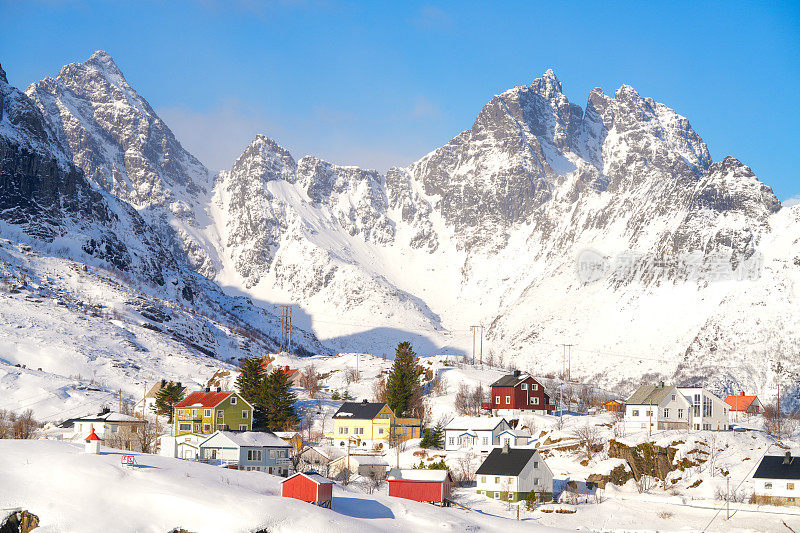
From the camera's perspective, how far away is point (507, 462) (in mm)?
89750

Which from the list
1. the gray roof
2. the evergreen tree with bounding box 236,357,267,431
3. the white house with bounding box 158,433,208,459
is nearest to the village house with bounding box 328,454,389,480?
the white house with bounding box 158,433,208,459

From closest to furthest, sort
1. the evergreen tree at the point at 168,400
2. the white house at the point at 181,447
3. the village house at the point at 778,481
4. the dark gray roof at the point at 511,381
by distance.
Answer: the village house at the point at 778,481 → the white house at the point at 181,447 → the evergreen tree at the point at 168,400 → the dark gray roof at the point at 511,381

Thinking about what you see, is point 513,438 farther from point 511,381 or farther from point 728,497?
point 728,497

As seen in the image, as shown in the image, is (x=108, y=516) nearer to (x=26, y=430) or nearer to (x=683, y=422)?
(x=26, y=430)

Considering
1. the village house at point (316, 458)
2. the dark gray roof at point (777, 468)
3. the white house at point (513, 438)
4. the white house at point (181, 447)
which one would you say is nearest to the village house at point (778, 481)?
the dark gray roof at point (777, 468)

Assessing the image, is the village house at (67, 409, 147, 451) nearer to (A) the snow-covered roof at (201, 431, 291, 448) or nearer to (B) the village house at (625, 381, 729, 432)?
(A) the snow-covered roof at (201, 431, 291, 448)

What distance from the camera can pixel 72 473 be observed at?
201ft

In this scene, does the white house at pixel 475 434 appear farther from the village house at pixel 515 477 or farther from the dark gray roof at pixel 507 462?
the village house at pixel 515 477

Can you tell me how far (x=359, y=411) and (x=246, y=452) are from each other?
3056cm

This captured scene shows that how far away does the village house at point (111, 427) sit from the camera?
98375 millimetres

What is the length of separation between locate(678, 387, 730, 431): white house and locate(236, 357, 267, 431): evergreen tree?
5074cm

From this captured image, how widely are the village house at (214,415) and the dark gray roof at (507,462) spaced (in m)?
31.1

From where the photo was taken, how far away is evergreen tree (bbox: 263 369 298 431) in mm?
111500

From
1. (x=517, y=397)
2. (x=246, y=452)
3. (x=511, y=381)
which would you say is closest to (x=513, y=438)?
(x=517, y=397)
